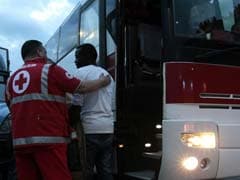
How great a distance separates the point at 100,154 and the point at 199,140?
119cm

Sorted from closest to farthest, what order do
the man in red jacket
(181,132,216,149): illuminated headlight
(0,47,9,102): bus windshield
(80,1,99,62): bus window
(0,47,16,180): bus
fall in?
the man in red jacket < (181,132,216,149): illuminated headlight < (80,1,99,62): bus window < (0,47,16,180): bus < (0,47,9,102): bus windshield

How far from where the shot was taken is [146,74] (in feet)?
19.9

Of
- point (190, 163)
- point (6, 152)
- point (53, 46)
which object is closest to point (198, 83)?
point (190, 163)

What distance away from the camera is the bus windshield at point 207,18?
5238mm

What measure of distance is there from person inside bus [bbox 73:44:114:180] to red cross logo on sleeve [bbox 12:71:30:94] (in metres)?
0.67

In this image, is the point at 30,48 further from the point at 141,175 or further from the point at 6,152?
the point at 6,152

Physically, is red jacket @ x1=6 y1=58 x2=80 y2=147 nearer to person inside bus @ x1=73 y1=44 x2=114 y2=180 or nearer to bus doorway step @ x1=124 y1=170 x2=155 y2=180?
person inside bus @ x1=73 y1=44 x2=114 y2=180

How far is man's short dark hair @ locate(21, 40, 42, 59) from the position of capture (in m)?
5.14

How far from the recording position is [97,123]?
5.45 metres

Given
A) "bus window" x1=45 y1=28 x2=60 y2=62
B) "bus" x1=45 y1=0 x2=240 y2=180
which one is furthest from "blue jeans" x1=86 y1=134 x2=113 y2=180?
"bus window" x1=45 y1=28 x2=60 y2=62

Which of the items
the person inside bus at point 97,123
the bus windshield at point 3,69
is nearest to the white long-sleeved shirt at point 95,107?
the person inside bus at point 97,123

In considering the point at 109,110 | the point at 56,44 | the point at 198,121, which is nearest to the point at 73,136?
the point at 109,110

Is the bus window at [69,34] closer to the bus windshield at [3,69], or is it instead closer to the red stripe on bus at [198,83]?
the bus windshield at [3,69]

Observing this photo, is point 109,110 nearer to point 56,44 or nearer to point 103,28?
point 103,28
